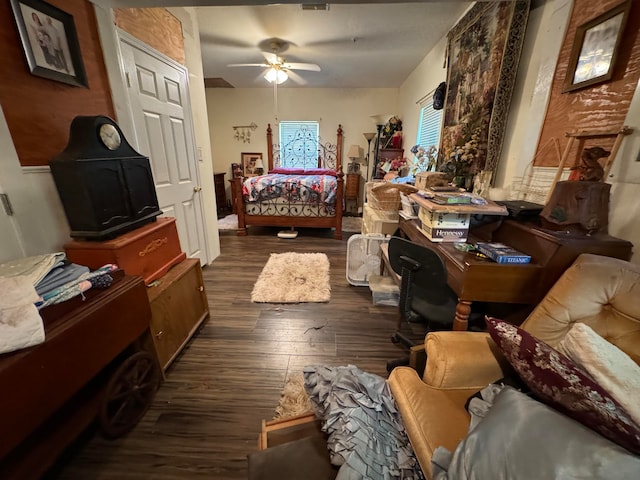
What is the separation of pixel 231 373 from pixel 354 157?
4995mm

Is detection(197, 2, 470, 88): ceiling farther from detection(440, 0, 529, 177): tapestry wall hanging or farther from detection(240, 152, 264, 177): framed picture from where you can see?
detection(240, 152, 264, 177): framed picture

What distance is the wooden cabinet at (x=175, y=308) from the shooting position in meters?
1.48

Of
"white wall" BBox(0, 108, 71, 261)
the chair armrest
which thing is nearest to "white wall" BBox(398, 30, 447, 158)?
the chair armrest

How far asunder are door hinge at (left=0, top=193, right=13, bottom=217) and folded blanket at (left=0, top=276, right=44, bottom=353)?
17.7 inches

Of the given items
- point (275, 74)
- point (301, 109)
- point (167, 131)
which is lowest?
point (167, 131)

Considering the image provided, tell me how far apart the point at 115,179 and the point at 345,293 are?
1.97 meters

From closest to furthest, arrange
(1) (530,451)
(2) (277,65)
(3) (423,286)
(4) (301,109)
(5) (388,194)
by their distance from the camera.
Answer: (1) (530,451)
(3) (423,286)
(5) (388,194)
(2) (277,65)
(4) (301,109)

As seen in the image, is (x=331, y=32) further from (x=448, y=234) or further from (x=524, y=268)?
(x=524, y=268)

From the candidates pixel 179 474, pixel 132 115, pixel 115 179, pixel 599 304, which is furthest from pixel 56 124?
pixel 599 304

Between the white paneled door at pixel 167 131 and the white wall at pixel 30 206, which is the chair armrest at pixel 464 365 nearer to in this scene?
the white wall at pixel 30 206

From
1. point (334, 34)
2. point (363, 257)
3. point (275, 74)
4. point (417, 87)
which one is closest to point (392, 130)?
point (417, 87)

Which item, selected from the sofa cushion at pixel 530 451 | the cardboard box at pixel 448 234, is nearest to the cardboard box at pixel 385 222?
the cardboard box at pixel 448 234

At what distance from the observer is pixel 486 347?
101 cm

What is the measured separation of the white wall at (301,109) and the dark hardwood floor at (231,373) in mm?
3955
